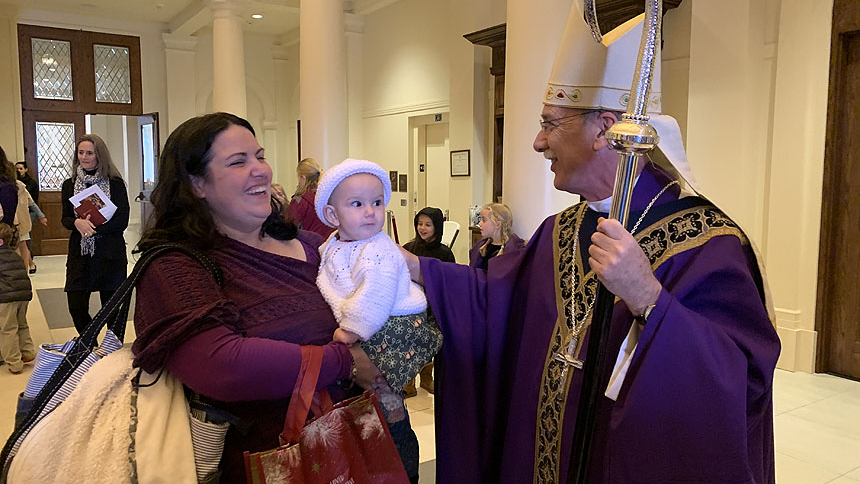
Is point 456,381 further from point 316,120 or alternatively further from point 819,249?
point 316,120

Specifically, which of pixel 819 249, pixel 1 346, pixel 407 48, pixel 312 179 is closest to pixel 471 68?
pixel 407 48

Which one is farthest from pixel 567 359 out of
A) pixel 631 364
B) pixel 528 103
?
pixel 528 103

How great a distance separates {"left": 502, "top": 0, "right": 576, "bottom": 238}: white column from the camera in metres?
3.97

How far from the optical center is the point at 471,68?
7.70 meters

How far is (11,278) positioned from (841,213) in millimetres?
5790

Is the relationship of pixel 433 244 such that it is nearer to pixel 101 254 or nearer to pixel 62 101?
pixel 101 254

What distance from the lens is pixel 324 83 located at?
655 cm

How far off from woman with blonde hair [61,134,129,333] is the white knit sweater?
3437mm

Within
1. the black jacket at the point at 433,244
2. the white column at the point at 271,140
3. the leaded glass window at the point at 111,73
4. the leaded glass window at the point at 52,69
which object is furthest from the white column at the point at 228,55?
the black jacket at the point at 433,244

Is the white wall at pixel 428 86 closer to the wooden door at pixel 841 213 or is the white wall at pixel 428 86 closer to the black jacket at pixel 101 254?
the wooden door at pixel 841 213

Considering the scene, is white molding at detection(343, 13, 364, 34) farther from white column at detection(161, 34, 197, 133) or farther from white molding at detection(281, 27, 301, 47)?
white column at detection(161, 34, 197, 133)

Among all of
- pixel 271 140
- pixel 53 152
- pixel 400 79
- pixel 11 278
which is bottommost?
pixel 11 278

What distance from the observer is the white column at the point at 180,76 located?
1184cm

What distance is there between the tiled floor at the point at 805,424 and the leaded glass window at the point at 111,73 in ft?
28.1
